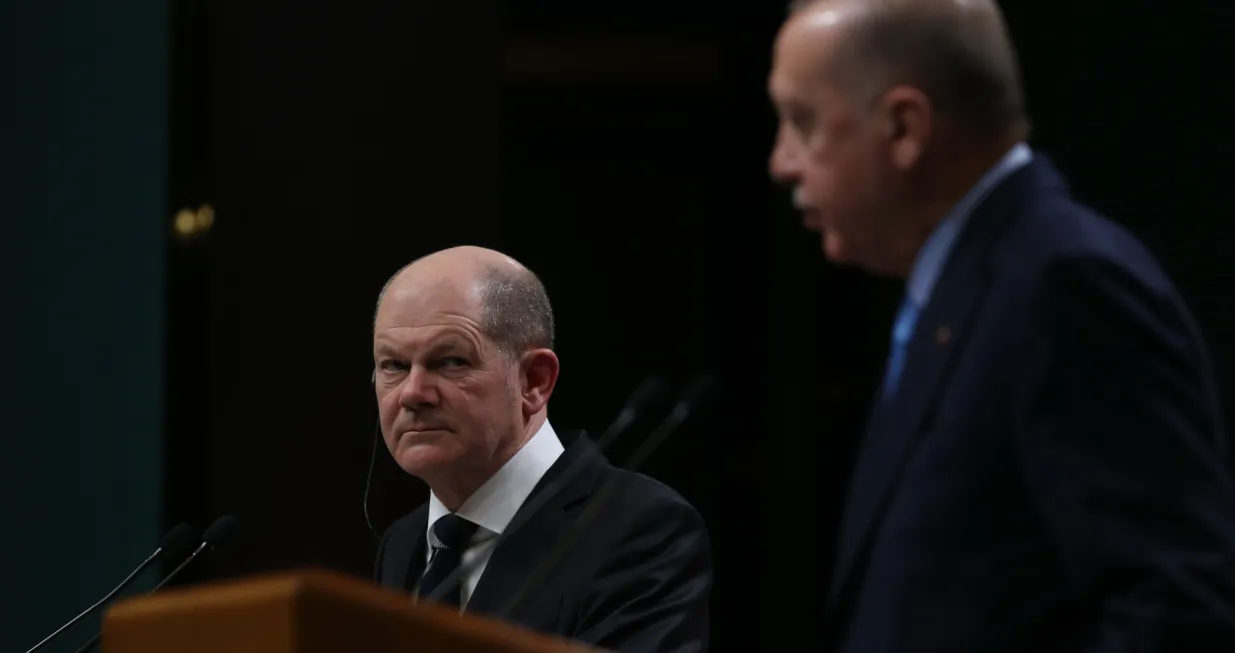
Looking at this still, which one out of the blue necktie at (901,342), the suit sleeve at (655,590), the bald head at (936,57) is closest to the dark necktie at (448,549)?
the suit sleeve at (655,590)

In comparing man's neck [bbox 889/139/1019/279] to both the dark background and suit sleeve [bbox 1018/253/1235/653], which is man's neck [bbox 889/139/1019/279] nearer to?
suit sleeve [bbox 1018/253/1235/653]

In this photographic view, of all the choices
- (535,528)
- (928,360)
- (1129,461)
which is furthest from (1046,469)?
(535,528)

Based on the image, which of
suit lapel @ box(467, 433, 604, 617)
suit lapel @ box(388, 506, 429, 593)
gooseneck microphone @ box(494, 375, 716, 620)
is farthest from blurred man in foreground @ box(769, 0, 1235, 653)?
suit lapel @ box(388, 506, 429, 593)

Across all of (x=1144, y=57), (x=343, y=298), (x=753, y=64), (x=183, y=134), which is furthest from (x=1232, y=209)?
(x=183, y=134)

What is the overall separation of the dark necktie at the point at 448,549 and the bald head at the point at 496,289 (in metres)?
0.26

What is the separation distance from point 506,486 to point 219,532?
40cm

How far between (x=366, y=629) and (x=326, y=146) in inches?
107

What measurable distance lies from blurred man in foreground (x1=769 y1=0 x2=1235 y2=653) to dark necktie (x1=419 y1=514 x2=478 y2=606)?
3.46ft

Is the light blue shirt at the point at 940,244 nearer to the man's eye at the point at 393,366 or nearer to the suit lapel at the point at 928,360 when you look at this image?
the suit lapel at the point at 928,360

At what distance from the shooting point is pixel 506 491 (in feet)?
8.54

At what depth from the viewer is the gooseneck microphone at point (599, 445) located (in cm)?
215

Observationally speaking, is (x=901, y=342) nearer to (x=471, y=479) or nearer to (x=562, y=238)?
(x=471, y=479)

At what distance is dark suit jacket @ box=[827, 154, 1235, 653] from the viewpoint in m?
1.42

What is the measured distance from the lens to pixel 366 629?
1424 mm
